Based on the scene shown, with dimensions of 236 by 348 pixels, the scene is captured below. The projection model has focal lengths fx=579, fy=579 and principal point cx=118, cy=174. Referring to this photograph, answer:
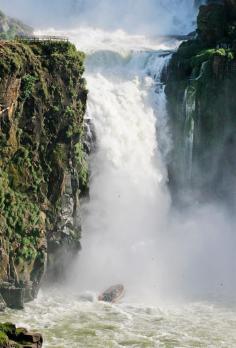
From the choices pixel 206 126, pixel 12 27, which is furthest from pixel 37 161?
pixel 12 27

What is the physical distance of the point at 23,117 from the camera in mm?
39531

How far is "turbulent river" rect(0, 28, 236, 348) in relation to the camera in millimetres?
35000

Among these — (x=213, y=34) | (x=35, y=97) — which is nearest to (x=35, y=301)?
(x=35, y=97)

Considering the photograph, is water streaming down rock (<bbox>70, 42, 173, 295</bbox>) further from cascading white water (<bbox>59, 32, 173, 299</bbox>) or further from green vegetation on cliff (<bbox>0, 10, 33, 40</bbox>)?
green vegetation on cliff (<bbox>0, 10, 33, 40</bbox>)

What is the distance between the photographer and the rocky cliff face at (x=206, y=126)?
175 ft

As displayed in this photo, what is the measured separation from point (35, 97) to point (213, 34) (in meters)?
25.3

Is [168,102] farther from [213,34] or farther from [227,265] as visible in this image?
[227,265]

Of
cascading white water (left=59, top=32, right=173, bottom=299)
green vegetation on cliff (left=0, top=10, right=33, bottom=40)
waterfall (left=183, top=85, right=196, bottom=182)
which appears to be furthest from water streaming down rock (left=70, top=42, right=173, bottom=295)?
green vegetation on cliff (left=0, top=10, right=33, bottom=40)

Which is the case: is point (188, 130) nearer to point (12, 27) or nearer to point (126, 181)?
point (126, 181)

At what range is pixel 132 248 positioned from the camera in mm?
48500

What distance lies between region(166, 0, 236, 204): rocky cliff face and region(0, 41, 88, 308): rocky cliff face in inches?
510

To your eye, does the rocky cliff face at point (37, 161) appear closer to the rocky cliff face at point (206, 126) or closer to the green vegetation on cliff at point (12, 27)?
the rocky cliff face at point (206, 126)

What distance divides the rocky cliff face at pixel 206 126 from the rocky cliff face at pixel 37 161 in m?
12.9

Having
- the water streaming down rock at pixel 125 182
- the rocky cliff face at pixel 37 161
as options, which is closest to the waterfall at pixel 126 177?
the water streaming down rock at pixel 125 182
